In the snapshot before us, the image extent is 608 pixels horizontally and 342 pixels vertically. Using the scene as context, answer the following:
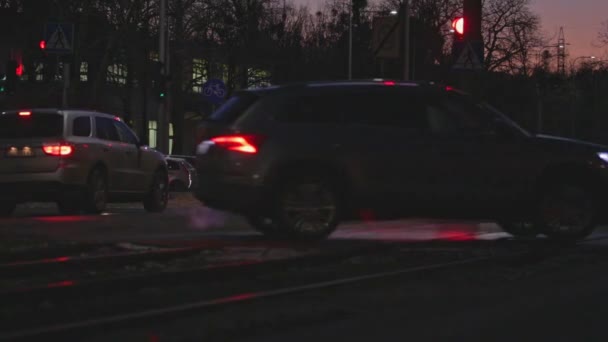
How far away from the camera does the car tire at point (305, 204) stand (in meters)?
10.9

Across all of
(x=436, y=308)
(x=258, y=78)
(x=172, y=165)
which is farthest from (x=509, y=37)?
(x=436, y=308)

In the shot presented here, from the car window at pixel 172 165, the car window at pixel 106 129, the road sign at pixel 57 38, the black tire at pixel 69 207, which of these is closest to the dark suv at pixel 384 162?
the car window at pixel 106 129

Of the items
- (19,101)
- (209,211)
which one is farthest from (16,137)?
(19,101)

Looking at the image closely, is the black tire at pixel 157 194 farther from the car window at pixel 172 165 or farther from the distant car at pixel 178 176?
the car window at pixel 172 165

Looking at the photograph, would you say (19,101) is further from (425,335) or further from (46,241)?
(425,335)

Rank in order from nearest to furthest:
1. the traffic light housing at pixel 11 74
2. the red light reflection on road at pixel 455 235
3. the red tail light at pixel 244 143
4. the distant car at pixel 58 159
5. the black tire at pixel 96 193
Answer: the red tail light at pixel 244 143, the red light reflection on road at pixel 455 235, the distant car at pixel 58 159, the black tire at pixel 96 193, the traffic light housing at pixel 11 74

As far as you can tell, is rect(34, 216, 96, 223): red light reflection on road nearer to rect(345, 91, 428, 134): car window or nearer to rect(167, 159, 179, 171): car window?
rect(345, 91, 428, 134): car window

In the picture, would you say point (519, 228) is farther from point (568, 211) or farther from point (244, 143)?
point (244, 143)

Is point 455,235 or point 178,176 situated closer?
point 455,235

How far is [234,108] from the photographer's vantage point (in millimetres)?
11125

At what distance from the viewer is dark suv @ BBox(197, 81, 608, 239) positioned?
10.8 m

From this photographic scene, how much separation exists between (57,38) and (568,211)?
12897mm

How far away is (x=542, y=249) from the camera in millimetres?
10727

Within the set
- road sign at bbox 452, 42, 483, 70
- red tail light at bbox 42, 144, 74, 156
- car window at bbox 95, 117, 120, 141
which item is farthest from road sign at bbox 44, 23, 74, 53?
road sign at bbox 452, 42, 483, 70
